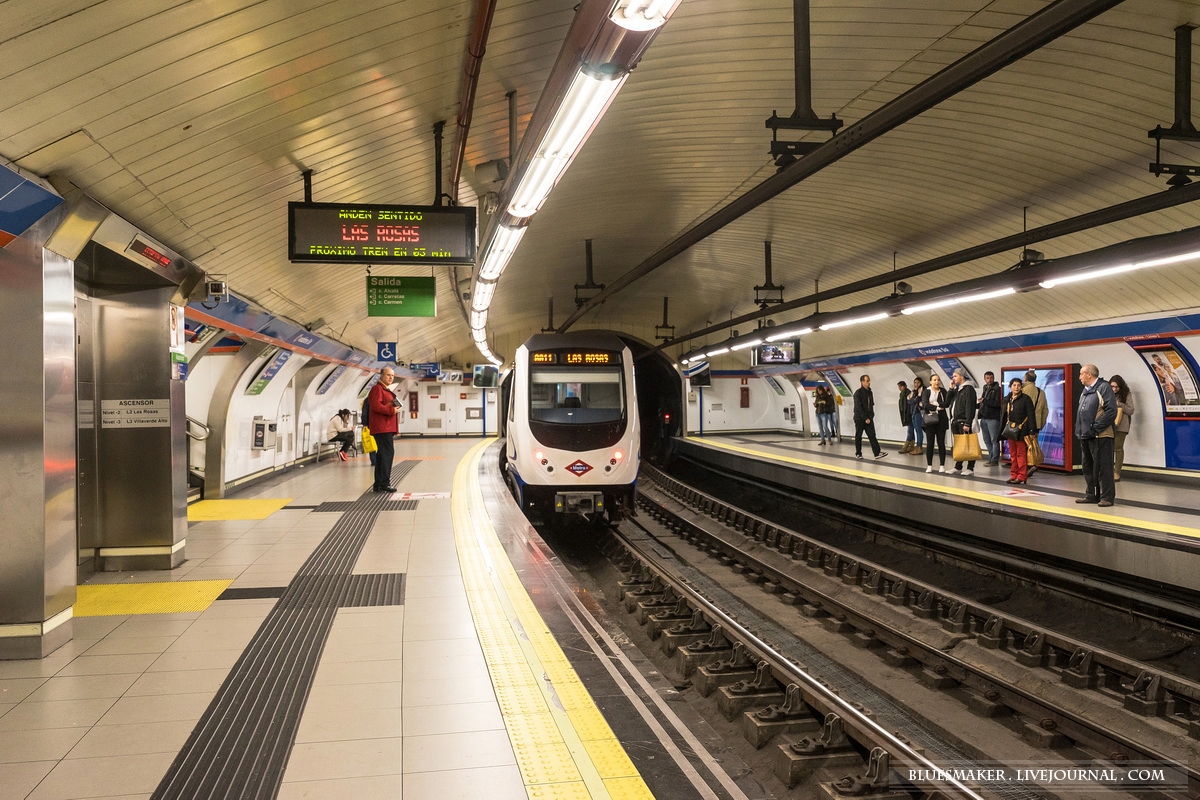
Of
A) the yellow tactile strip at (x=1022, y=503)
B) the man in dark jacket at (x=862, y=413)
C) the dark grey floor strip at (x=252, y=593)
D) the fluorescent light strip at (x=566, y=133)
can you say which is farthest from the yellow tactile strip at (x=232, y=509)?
the man in dark jacket at (x=862, y=413)

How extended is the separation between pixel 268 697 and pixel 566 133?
3.28 meters

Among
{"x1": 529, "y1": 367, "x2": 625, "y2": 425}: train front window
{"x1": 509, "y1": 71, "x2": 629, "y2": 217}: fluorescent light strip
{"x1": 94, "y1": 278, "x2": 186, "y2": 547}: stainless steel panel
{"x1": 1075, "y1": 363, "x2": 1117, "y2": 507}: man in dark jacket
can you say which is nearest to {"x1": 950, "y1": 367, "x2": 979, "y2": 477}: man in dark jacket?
{"x1": 1075, "y1": 363, "x2": 1117, "y2": 507}: man in dark jacket

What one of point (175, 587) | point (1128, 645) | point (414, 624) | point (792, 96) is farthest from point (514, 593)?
point (1128, 645)

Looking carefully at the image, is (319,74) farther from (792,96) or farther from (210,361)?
(210,361)

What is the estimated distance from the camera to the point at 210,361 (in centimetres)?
1083

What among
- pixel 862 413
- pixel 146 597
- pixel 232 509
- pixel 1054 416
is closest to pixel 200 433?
pixel 232 509

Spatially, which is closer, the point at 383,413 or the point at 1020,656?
the point at 1020,656

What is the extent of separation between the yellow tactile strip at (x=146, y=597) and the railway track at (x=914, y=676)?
3570 millimetres

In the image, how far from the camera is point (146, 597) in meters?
5.41

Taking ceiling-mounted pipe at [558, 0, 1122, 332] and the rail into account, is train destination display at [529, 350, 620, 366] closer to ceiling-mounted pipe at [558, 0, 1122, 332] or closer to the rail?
the rail

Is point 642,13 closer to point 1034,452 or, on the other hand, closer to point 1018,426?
point 1018,426

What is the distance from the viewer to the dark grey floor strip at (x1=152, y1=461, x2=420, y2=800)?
281cm

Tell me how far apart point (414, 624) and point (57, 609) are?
2.03m

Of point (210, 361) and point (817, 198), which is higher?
point (817, 198)
